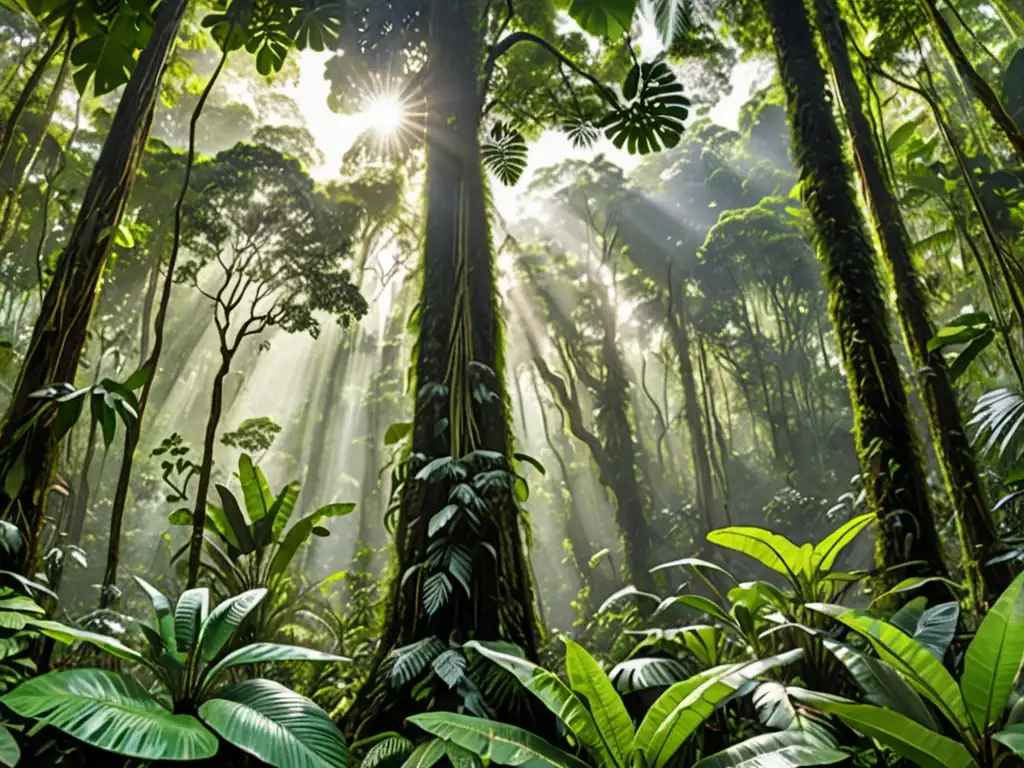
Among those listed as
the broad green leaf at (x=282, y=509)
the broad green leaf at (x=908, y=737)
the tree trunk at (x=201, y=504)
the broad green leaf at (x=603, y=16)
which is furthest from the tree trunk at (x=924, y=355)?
the broad green leaf at (x=282, y=509)

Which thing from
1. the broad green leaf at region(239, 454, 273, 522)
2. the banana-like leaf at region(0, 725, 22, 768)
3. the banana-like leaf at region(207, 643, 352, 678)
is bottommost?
the banana-like leaf at region(0, 725, 22, 768)

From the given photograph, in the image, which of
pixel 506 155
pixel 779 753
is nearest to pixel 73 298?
pixel 779 753

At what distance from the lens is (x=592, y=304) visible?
50.1ft

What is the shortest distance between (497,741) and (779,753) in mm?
675

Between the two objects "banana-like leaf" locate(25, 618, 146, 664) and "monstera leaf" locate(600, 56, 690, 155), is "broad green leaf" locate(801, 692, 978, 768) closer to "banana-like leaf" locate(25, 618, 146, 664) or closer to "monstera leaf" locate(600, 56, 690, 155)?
"banana-like leaf" locate(25, 618, 146, 664)

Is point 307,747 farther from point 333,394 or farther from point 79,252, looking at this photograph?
point 333,394

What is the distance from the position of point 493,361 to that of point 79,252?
189cm

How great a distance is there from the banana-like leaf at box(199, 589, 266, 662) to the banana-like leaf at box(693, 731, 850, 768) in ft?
4.78

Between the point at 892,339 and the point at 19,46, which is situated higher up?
the point at 19,46

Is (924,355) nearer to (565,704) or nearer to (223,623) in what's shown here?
(565,704)

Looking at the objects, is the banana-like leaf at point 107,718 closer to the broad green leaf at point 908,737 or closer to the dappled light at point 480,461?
the dappled light at point 480,461

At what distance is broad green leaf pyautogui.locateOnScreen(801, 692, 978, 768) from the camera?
1.16 metres

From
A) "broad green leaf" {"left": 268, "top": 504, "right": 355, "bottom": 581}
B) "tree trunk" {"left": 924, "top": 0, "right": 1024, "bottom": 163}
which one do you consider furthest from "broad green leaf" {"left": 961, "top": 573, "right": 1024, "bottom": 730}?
"broad green leaf" {"left": 268, "top": 504, "right": 355, "bottom": 581}

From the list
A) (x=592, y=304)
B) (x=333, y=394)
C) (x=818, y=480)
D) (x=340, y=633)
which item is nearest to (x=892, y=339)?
(x=340, y=633)
